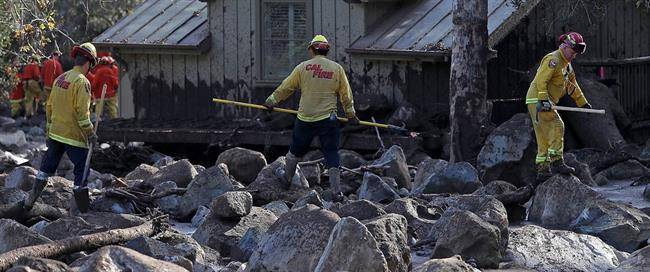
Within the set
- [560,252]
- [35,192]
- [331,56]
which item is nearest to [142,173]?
[35,192]

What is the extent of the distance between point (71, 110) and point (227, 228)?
2108mm

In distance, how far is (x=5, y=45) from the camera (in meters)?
17.3

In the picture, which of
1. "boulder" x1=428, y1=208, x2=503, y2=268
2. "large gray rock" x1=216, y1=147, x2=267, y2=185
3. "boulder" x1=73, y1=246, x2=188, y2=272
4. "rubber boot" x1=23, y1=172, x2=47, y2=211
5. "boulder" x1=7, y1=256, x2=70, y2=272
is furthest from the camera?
"large gray rock" x1=216, y1=147, x2=267, y2=185

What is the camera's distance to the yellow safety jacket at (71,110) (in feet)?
42.1

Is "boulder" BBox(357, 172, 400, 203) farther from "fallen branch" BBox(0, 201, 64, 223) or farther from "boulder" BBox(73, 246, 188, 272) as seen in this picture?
"boulder" BBox(73, 246, 188, 272)

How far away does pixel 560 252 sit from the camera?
10922 mm

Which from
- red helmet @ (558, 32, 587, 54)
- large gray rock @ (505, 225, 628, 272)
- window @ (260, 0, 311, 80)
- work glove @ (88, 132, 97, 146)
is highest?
window @ (260, 0, 311, 80)

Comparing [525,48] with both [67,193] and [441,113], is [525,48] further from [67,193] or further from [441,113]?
[67,193]

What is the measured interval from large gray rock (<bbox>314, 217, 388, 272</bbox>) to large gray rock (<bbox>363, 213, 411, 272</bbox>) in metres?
0.40

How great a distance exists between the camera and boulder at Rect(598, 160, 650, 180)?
1622 centimetres

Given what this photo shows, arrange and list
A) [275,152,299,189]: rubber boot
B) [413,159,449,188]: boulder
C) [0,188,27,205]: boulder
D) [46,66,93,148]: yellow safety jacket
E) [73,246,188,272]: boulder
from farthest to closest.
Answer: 1. [413,159,449,188]: boulder
2. [275,152,299,189]: rubber boot
3. [0,188,27,205]: boulder
4. [46,66,93,148]: yellow safety jacket
5. [73,246,188,272]: boulder

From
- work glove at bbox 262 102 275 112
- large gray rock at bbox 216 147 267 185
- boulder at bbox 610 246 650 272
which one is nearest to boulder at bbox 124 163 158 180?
large gray rock at bbox 216 147 267 185

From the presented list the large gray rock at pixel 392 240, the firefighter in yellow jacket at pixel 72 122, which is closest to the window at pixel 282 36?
the firefighter in yellow jacket at pixel 72 122

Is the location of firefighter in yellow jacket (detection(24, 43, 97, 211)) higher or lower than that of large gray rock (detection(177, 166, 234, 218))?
higher
